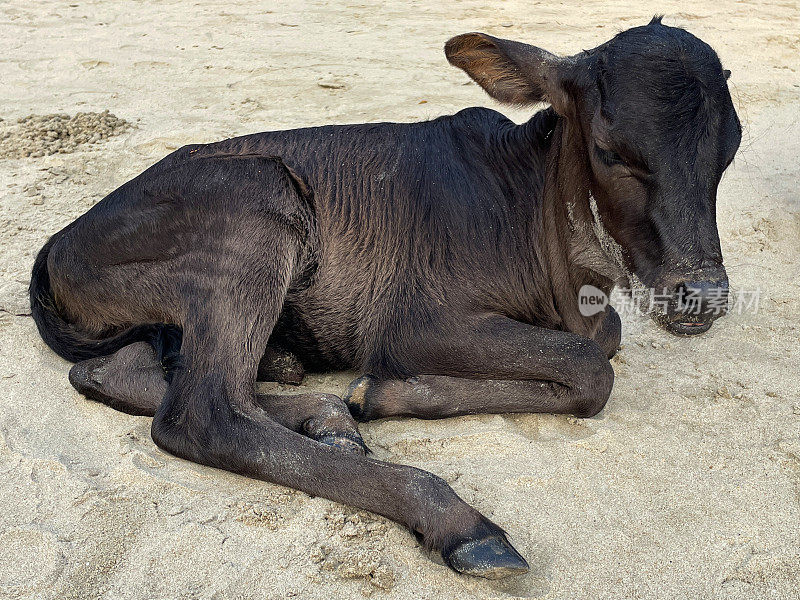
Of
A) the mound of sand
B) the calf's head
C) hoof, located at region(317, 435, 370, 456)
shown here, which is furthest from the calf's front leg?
the mound of sand

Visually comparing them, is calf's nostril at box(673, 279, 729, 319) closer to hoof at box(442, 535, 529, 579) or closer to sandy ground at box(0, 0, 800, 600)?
sandy ground at box(0, 0, 800, 600)

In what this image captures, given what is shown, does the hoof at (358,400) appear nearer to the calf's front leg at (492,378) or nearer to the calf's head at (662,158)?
the calf's front leg at (492,378)

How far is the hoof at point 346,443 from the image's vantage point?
3.55 metres

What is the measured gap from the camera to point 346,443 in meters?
3.57

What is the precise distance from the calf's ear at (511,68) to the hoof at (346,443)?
1.71 meters

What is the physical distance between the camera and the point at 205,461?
3.50m

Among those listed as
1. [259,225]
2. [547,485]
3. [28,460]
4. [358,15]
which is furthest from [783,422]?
[358,15]

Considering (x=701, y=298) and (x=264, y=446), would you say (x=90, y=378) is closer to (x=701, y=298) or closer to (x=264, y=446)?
(x=264, y=446)

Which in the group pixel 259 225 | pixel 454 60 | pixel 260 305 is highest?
pixel 454 60

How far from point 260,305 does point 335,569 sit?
1.32 meters

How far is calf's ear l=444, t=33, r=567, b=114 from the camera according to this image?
3928 millimetres

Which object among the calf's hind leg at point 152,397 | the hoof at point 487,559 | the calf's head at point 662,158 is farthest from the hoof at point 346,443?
the calf's head at point 662,158

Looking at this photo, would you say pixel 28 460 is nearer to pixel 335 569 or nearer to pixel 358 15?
pixel 335 569

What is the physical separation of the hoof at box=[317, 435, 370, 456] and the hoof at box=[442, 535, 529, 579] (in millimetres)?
675
